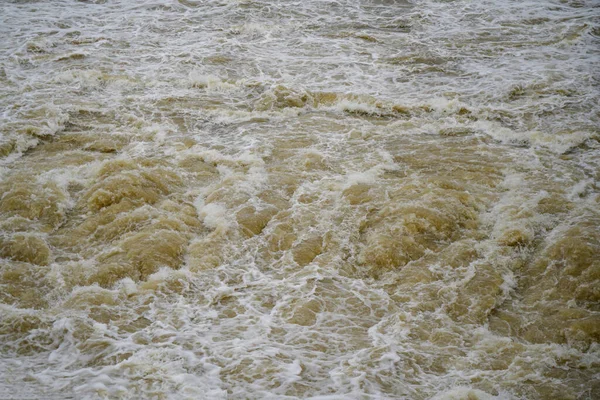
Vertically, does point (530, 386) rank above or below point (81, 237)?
below

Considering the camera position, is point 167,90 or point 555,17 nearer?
point 167,90

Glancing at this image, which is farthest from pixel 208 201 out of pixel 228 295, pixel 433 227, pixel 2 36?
pixel 2 36

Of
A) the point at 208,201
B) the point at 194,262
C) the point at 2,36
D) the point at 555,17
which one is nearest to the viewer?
the point at 194,262

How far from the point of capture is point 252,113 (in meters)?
10.0

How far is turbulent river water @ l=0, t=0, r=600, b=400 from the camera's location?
16.7ft

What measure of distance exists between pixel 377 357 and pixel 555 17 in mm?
12821

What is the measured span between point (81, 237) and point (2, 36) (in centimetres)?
899

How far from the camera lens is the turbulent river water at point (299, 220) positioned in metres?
5.09

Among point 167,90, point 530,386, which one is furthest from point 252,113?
point 530,386

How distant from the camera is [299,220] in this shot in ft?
23.4

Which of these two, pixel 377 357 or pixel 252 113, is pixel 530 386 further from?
pixel 252 113

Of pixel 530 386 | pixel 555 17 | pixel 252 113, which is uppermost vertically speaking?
pixel 555 17

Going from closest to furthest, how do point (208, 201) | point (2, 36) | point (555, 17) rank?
point (208, 201), point (2, 36), point (555, 17)

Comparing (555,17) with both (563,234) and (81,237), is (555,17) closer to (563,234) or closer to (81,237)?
(563,234)
